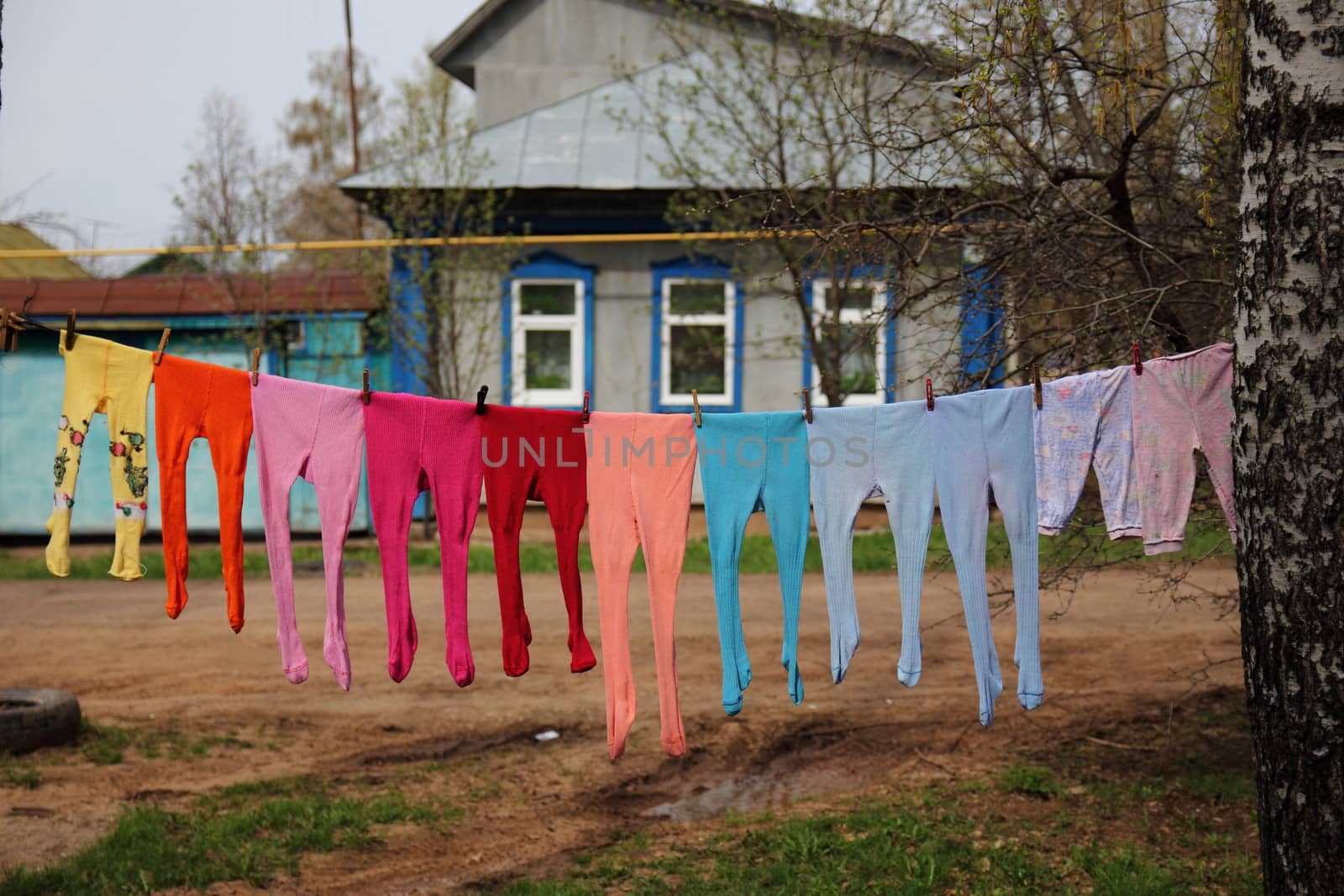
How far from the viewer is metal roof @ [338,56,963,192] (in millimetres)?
12688

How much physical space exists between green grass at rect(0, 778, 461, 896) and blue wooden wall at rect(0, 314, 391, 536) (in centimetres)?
802

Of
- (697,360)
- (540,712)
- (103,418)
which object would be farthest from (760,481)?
(103,418)

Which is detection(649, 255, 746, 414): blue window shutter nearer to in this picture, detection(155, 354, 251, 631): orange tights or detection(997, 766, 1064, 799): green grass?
→ detection(997, 766, 1064, 799): green grass

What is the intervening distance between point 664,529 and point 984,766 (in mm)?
2999

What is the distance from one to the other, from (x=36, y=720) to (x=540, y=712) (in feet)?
9.10

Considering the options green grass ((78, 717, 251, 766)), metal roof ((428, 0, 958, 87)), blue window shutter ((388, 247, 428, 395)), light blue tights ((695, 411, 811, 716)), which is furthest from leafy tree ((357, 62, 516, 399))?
light blue tights ((695, 411, 811, 716))

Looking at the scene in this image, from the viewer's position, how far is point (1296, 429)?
3039 mm

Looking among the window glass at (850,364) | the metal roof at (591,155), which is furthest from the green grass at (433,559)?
the metal roof at (591,155)

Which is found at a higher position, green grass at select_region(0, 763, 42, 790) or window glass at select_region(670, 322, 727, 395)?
window glass at select_region(670, 322, 727, 395)

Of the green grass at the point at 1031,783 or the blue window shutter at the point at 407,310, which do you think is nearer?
the green grass at the point at 1031,783

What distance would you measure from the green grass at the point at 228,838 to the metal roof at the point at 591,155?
7.98 m

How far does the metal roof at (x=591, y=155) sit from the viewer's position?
12.7 m

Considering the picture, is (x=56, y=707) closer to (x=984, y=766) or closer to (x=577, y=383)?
(x=984, y=766)

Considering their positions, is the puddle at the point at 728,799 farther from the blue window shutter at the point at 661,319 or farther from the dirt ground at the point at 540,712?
the blue window shutter at the point at 661,319
